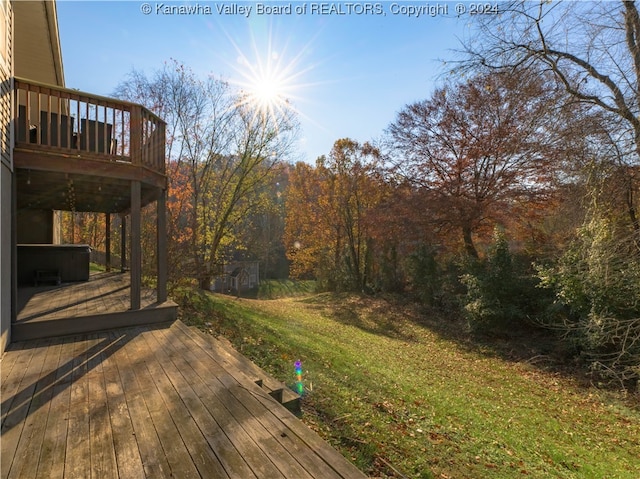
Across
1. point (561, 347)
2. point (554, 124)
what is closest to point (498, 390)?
point (561, 347)

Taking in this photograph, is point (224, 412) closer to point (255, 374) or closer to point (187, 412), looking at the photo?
point (187, 412)

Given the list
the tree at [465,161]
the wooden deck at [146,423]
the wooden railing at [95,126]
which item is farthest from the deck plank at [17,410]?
the tree at [465,161]

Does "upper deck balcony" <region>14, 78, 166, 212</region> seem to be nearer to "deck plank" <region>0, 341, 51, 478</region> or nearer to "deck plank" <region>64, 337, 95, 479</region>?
"deck plank" <region>0, 341, 51, 478</region>

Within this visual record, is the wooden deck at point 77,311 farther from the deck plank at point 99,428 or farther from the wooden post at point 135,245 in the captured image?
the deck plank at point 99,428

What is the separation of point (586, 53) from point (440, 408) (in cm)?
671

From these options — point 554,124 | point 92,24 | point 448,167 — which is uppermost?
point 92,24

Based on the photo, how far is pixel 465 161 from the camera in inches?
453

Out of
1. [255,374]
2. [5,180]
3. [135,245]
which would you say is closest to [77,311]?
[135,245]

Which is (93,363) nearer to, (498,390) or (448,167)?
(498,390)

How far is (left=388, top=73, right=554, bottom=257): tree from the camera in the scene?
35.2ft

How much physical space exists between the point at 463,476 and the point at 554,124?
19.0 feet

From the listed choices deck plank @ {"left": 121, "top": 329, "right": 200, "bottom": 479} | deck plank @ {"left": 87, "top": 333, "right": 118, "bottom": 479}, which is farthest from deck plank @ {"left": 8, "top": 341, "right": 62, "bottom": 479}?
deck plank @ {"left": 121, "top": 329, "right": 200, "bottom": 479}

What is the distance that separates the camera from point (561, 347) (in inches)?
314

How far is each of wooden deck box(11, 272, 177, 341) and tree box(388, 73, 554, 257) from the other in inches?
408
